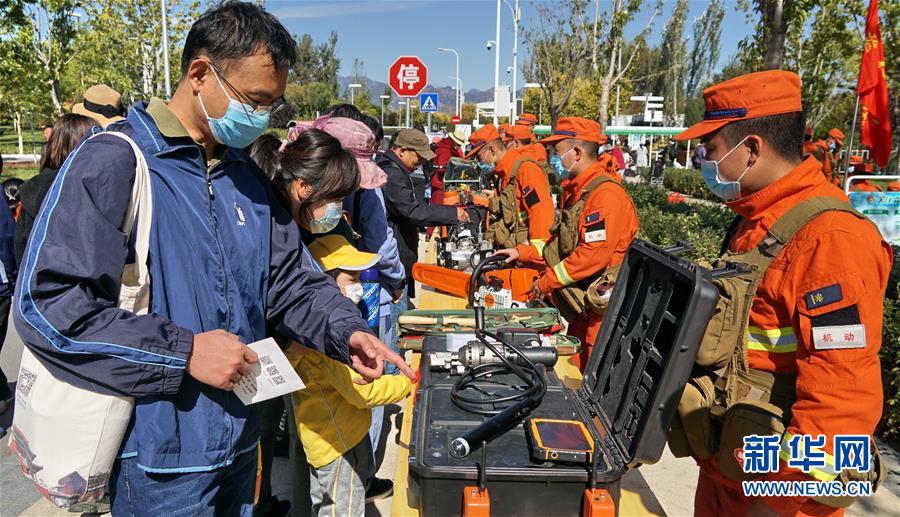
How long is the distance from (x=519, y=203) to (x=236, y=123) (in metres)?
4.05

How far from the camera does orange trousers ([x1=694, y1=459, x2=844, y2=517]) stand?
5.72 feet

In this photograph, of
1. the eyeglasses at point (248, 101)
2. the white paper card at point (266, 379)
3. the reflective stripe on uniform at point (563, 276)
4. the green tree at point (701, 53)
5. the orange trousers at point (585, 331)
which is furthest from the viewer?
the green tree at point (701, 53)

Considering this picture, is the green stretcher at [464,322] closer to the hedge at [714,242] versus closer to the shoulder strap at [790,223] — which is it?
the shoulder strap at [790,223]

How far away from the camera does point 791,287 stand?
173 cm

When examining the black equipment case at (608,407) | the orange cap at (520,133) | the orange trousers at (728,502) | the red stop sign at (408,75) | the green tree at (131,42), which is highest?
the green tree at (131,42)

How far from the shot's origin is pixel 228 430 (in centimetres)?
162

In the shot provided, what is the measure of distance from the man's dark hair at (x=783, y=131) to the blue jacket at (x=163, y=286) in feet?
4.93

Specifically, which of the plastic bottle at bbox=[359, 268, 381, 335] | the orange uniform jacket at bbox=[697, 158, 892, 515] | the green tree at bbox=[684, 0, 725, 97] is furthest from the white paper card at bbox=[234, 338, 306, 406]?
the green tree at bbox=[684, 0, 725, 97]

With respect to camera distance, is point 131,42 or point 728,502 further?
point 131,42

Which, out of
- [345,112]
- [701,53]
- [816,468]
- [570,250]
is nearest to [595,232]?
[570,250]

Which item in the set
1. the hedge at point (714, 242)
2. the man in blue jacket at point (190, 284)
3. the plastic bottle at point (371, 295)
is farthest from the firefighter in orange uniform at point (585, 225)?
the man in blue jacket at point (190, 284)

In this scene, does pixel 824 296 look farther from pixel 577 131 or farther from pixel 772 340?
pixel 577 131

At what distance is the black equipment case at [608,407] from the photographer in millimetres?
1481

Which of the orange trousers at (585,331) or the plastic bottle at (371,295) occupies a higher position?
the plastic bottle at (371,295)
